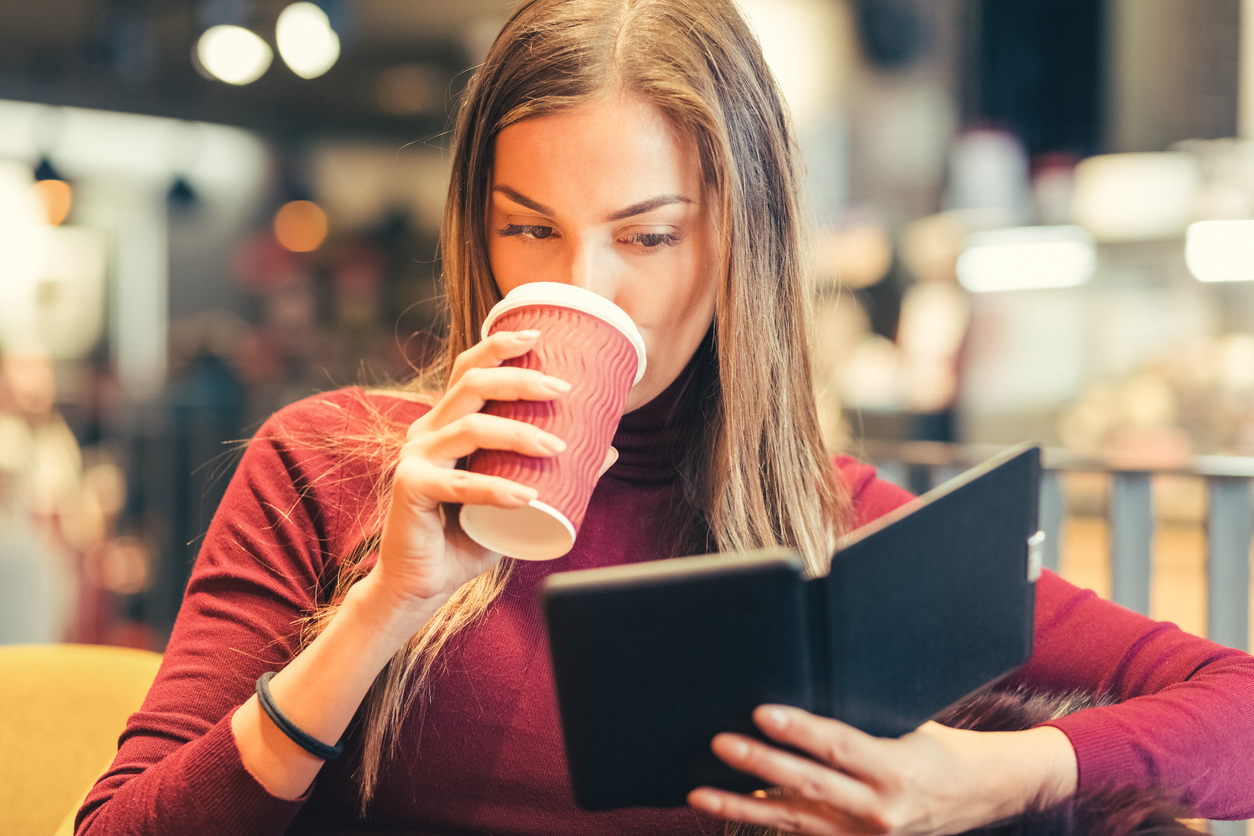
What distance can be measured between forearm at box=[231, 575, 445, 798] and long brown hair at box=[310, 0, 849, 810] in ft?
0.49

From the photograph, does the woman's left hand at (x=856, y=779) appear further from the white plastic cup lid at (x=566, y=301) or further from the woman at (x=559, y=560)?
the white plastic cup lid at (x=566, y=301)

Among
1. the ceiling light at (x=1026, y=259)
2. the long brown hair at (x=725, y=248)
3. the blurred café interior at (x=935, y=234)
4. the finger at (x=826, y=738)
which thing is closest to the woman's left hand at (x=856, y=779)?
the finger at (x=826, y=738)

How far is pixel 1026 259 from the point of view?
575 cm

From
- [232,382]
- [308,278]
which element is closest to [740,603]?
[232,382]

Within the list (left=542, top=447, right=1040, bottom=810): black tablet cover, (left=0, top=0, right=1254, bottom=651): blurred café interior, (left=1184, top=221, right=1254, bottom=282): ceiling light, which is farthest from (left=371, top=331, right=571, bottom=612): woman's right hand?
(left=1184, top=221, right=1254, bottom=282): ceiling light

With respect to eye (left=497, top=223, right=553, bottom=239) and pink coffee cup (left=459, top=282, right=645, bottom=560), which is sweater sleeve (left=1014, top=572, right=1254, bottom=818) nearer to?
pink coffee cup (left=459, top=282, right=645, bottom=560)

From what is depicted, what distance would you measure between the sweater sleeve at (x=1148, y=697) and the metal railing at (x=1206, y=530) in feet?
1.93

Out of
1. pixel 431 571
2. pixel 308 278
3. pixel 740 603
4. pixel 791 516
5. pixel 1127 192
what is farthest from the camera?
pixel 308 278

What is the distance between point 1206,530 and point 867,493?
1.00 meters

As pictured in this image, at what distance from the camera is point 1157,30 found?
4.88 metres

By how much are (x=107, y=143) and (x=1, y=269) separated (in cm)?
128

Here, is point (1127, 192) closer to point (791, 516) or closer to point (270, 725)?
point (791, 516)

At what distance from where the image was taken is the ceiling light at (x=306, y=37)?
175 inches

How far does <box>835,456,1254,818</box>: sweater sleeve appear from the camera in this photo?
89cm
